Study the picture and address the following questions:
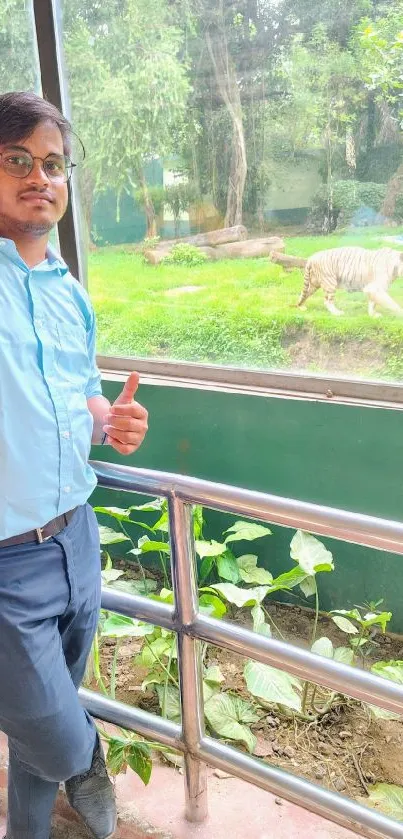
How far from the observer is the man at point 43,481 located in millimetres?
981

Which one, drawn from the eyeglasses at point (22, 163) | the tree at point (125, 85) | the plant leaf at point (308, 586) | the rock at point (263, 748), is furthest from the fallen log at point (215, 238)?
the rock at point (263, 748)

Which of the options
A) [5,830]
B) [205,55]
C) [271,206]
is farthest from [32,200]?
[205,55]

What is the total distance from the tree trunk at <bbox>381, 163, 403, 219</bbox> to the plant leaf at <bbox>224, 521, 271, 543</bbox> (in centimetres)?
109

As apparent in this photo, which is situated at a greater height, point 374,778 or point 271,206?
point 271,206

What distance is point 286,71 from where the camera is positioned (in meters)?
2.14

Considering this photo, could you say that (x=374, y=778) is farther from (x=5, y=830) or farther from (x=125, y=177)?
(x=125, y=177)

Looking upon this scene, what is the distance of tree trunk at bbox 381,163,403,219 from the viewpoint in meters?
2.04

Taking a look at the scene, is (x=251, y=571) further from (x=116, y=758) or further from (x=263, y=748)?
(x=116, y=758)

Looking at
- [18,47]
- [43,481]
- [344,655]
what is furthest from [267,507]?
[18,47]

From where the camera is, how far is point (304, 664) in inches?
39.2

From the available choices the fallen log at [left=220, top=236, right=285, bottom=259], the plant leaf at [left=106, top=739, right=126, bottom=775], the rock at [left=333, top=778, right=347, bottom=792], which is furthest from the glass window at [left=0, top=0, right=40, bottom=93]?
the rock at [left=333, top=778, right=347, bottom=792]

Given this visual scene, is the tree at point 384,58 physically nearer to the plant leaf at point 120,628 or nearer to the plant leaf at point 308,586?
the plant leaf at point 308,586

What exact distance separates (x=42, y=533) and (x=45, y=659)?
0.60 feet

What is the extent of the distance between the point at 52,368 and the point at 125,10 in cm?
187
